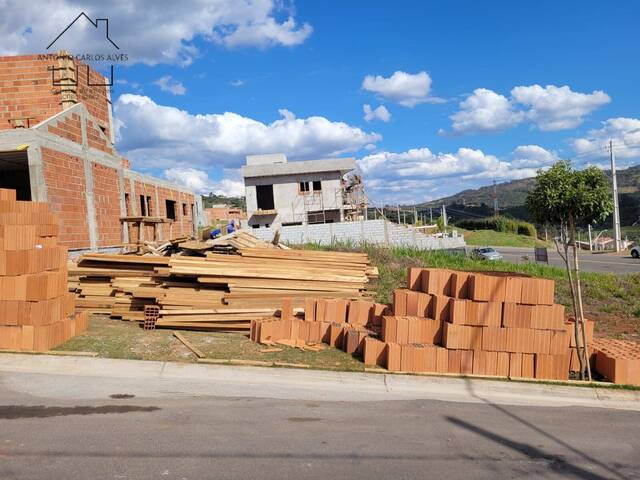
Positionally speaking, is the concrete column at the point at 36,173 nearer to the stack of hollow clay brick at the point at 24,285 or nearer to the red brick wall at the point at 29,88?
the red brick wall at the point at 29,88

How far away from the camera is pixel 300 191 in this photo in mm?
44031

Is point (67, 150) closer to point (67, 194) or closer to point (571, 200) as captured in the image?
point (67, 194)

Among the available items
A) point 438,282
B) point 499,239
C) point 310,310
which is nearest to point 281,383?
point 310,310

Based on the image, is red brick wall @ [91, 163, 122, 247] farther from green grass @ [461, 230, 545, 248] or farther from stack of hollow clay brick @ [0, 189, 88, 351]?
green grass @ [461, 230, 545, 248]

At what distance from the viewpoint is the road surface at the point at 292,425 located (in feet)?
14.3

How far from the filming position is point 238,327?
10312 mm

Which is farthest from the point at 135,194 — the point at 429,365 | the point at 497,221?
the point at 497,221

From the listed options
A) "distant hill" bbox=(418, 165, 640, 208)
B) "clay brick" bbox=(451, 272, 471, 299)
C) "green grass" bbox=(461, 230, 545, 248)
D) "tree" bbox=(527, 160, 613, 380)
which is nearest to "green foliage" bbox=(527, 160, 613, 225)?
"tree" bbox=(527, 160, 613, 380)

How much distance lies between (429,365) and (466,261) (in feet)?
35.6

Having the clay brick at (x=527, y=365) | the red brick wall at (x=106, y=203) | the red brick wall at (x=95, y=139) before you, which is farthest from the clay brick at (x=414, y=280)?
the red brick wall at (x=95, y=139)

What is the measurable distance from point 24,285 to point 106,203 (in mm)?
11560

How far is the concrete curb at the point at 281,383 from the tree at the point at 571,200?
1.07 meters

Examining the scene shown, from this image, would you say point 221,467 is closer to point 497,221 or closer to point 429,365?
point 429,365

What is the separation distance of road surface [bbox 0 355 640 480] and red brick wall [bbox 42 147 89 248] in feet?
28.8
